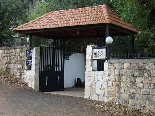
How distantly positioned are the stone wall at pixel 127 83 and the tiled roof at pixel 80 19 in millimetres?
1856

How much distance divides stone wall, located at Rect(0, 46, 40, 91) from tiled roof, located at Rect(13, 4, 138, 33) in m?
1.36

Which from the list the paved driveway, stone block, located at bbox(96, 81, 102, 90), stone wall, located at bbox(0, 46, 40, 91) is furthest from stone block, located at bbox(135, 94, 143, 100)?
stone wall, located at bbox(0, 46, 40, 91)

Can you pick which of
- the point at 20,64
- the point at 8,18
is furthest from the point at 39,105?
the point at 8,18

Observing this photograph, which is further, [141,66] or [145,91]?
[141,66]

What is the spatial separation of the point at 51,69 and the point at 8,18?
5331 millimetres

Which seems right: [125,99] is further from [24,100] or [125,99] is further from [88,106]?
[24,100]

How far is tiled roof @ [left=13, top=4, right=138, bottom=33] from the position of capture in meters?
9.37

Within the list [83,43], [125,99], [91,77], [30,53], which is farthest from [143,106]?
[83,43]

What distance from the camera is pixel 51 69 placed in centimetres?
1172

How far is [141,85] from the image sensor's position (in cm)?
796

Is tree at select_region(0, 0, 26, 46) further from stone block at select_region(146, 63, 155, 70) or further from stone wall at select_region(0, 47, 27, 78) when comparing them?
stone block at select_region(146, 63, 155, 70)

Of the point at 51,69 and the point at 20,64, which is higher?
the point at 20,64

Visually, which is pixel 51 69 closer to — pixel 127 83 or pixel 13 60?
pixel 13 60

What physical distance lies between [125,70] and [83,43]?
643 cm
